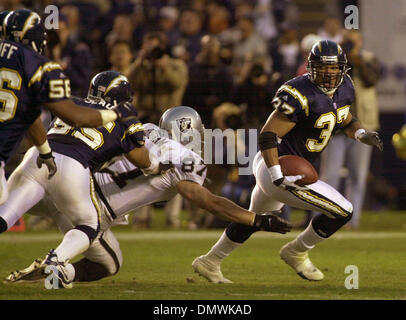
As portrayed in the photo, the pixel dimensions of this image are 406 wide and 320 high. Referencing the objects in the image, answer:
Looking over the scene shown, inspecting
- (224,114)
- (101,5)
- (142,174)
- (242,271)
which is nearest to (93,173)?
(142,174)

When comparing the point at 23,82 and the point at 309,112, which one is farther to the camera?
Answer: the point at 309,112

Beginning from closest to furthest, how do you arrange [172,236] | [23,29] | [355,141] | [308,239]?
[23,29], [308,239], [172,236], [355,141]

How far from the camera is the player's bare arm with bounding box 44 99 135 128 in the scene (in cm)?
542

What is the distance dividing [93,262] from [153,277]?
49cm

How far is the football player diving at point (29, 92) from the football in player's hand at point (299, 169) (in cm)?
116

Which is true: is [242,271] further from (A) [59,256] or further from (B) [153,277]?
(A) [59,256]

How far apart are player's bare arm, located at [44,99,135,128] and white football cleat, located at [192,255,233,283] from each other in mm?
1367

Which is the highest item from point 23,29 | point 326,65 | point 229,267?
point 23,29

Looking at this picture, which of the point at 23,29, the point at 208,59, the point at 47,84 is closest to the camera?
the point at 47,84

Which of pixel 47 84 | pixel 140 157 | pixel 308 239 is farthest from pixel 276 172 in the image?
pixel 47 84

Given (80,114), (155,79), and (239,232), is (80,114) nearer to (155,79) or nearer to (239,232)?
(239,232)

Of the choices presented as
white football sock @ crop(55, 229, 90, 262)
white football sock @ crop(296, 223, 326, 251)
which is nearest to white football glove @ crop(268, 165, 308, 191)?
white football sock @ crop(296, 223, 326, 251)

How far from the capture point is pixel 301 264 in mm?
6453

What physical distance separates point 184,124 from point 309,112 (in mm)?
922
